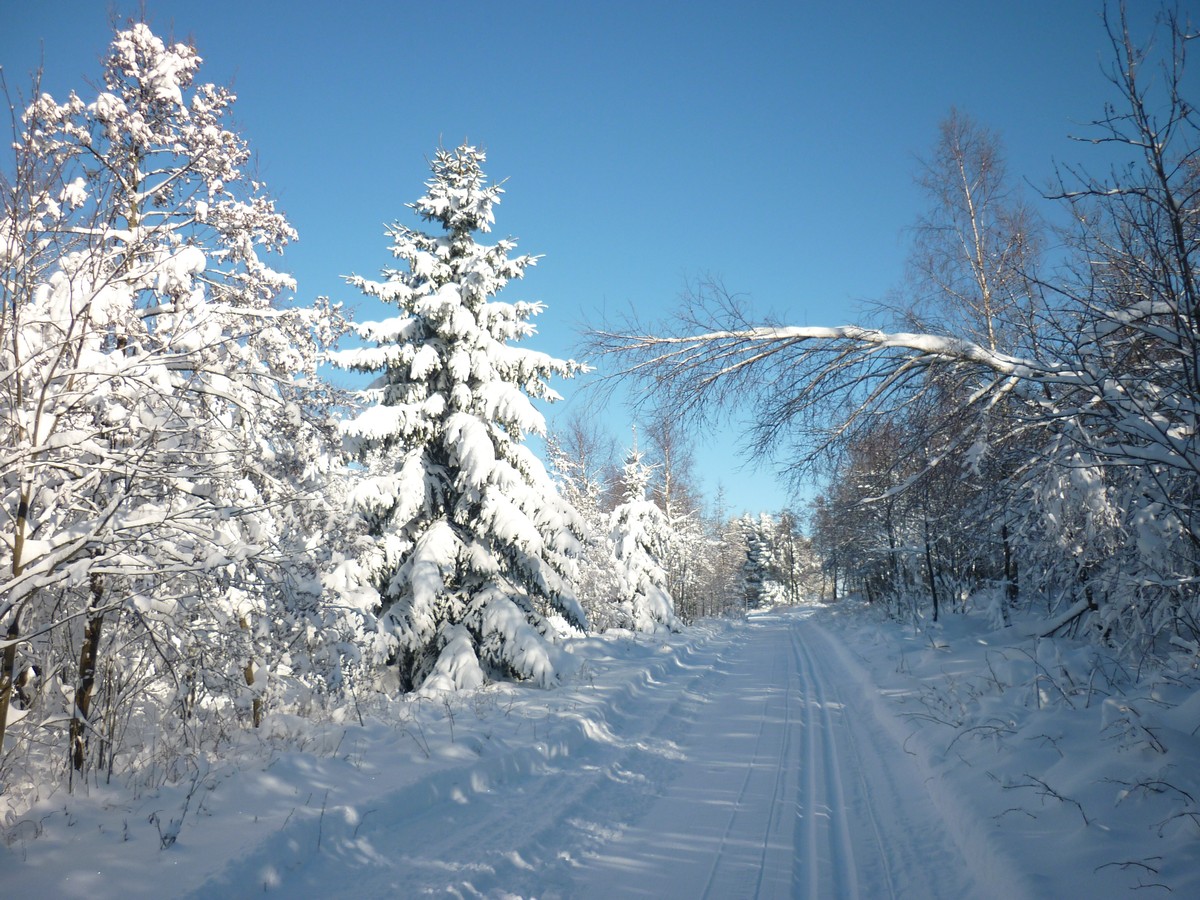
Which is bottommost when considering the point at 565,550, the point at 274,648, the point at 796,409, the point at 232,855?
the point at 232,855

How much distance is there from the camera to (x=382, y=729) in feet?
22.8

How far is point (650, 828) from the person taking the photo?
5082 millimetres

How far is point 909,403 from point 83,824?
6.97 m

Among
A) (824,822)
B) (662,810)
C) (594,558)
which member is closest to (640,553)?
(594,558)

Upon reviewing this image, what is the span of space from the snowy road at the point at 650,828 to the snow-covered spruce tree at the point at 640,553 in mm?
17161

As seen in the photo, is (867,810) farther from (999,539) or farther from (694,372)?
(999,539)

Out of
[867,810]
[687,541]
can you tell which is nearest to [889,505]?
[867,810]

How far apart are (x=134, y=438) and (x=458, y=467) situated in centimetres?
718

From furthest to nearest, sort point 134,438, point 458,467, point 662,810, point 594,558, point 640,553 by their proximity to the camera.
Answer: point 640,553 → point 594,558 → point 458,467 → point 662,810 → point 134,438

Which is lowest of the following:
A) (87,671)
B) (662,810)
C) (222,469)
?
(662,810)

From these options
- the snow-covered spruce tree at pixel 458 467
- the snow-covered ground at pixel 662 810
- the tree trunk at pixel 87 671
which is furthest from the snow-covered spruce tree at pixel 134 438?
the snow-covered spruce tree at pixel 458 467

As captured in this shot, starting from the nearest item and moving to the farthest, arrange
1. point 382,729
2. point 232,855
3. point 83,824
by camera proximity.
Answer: point 232,855, point 83,824, point 382,729

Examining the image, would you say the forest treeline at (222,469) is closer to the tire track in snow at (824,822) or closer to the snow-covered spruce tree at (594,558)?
the tire track in snow at (824,822)

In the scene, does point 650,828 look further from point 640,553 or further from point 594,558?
point 640,553
